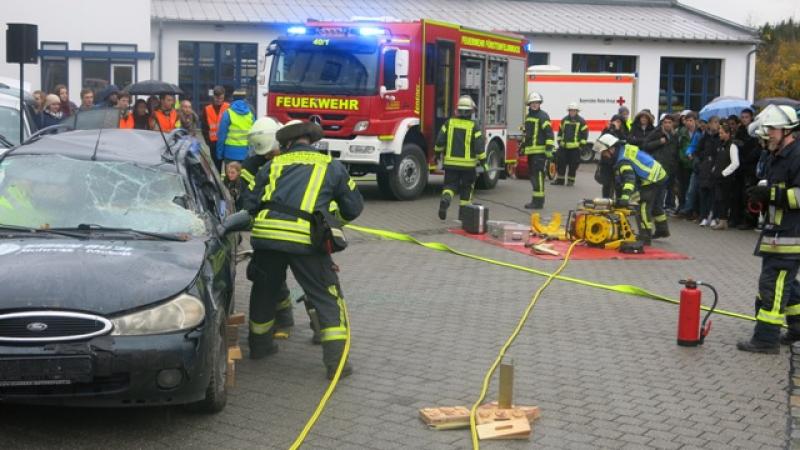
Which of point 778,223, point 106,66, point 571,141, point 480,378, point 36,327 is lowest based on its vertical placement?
point 480,378

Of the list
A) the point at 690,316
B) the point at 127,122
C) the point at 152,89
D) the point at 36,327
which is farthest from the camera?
the point at 152,89

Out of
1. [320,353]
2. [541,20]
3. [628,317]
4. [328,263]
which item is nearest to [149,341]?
[328,263]

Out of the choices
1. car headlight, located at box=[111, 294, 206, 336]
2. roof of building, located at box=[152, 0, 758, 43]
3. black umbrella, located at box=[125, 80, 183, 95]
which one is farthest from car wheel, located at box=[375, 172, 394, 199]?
roof of building, located at box=[152, 0, 758, 43]

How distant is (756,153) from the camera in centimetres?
1664

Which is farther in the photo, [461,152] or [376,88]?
[376,88]

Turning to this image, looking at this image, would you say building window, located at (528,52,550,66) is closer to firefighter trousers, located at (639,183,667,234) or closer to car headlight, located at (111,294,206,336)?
firefighter trousers, located at (639,183,667,234)

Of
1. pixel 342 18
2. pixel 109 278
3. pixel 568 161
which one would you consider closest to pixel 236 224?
pixel 109 278

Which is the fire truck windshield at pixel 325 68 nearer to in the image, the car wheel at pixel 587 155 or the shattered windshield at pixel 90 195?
the shattered windshield at pixel 90 195

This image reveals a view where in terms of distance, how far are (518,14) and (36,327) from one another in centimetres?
3829

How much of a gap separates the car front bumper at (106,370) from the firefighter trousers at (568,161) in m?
19.0

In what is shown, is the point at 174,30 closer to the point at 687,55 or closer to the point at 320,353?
the point at 687,55

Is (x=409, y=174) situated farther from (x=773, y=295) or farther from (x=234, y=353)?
(x=234, y=353)

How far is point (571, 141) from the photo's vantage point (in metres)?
23.7

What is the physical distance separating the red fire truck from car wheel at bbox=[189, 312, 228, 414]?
1183 centimetres
